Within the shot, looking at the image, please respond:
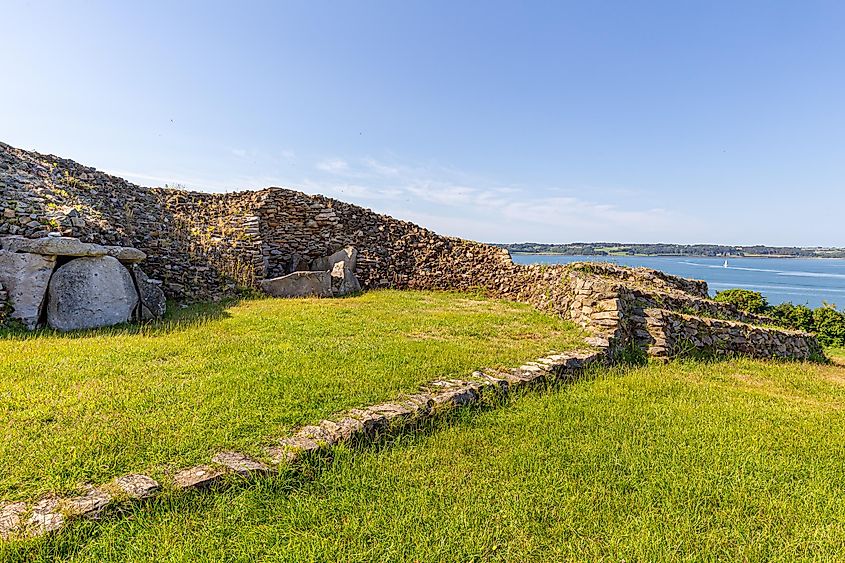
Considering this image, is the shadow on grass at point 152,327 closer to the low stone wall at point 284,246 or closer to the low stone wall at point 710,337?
the low stone wall at point 284,246

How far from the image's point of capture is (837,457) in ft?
13.1

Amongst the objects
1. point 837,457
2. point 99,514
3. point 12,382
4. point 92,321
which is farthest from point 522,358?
point 92,321

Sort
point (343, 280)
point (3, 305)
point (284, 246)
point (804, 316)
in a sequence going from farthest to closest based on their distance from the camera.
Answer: point (284, 246) < point (343, 280) < point (804, 316) < point (3, 305)

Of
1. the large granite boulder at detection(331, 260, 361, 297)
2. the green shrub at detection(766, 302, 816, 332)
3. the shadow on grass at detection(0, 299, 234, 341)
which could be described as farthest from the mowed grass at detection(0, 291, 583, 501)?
the green shrub at detection(766, 302, 816, 332)

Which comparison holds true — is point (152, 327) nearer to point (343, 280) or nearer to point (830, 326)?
point (343, 280)

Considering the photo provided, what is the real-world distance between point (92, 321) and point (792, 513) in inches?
389

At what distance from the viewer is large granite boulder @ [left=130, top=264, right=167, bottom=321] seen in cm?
909

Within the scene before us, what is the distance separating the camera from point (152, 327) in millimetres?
8008

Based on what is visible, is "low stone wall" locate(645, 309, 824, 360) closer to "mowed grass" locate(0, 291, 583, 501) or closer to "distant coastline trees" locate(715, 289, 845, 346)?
"mowed grass" locate(0, 291, 583, 501)

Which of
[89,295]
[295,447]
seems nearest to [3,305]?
[89,295]

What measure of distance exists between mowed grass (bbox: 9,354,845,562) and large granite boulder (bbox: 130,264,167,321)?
7374 millimetres

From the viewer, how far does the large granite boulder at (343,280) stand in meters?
13.4

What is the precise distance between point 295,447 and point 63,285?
7.26m

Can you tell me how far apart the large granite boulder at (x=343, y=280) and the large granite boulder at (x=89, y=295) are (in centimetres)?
549
